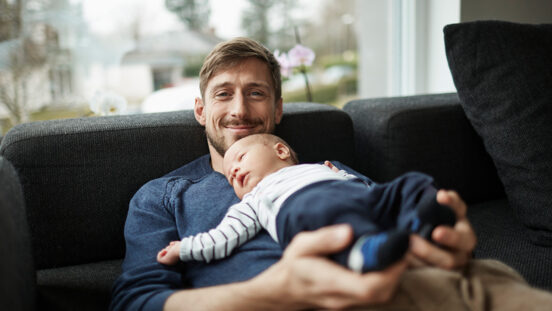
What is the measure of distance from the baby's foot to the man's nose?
2.29 feet

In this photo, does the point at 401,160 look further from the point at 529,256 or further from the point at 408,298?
the point at 408,298

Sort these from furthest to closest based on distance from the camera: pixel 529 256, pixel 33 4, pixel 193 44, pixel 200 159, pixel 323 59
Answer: pixel 323 59 → pixel 193 44 → pixel 33 4 → pixel 200 159 → pixel 529 256

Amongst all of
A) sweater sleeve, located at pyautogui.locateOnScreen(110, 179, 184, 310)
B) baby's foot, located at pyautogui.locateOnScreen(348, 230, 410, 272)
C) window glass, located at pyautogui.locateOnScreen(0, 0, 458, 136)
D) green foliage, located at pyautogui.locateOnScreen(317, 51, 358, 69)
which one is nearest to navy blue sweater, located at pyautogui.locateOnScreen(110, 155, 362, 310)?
sweater sleeve, located at pyautogui.locateOnScreen(110, 179, 184, 310)

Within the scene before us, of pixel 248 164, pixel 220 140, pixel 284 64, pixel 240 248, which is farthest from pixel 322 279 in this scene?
pixel 284 64

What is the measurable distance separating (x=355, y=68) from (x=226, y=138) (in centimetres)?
152

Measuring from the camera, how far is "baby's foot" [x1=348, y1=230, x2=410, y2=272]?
0.66 meters

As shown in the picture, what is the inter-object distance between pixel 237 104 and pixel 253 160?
0.79ft

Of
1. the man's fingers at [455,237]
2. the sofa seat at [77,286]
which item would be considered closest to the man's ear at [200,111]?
the sofa seat at [77,286]

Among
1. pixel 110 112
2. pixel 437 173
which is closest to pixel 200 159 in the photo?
pixel 110 112

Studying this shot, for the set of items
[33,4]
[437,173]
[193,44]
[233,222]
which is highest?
[33,4]

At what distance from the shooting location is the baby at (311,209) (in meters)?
0.73

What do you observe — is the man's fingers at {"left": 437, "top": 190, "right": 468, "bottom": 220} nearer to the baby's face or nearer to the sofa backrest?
the baby's face

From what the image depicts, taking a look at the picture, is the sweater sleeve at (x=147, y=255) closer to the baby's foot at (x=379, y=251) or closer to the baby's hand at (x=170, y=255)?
the baby's hand at (x=170, y=255)

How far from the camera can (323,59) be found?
2.50m
